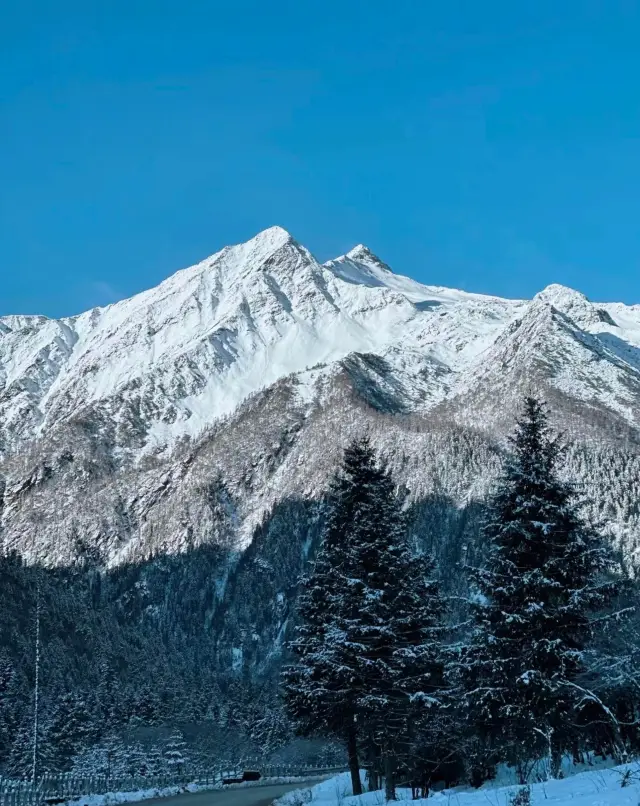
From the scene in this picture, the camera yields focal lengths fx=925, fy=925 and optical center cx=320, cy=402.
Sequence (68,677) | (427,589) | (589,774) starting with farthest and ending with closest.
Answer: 1. (68,677)
2. (427,589)
3. (589,774)

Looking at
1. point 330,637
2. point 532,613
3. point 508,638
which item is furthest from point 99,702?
point 532,613

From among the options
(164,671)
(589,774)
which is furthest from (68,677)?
(589,774)

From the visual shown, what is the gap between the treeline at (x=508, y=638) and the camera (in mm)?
24047

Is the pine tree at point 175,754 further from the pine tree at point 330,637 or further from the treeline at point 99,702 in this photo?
the pine tree at point 330,637

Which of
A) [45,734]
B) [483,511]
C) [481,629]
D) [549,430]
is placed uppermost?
[549,430]

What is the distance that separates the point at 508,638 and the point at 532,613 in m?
1.09

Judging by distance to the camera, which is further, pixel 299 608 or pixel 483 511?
pixel 299 608

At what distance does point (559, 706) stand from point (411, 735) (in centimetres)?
583

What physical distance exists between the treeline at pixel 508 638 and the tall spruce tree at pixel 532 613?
37 millimetres

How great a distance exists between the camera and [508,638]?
979 inches

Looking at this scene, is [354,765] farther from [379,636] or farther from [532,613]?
[532,613]

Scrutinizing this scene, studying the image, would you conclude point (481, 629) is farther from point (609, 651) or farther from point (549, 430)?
point (549, 430)

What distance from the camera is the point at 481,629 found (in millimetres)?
26000

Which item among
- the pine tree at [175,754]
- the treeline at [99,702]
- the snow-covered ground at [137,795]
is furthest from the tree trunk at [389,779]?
the pine tree at [175,754]
